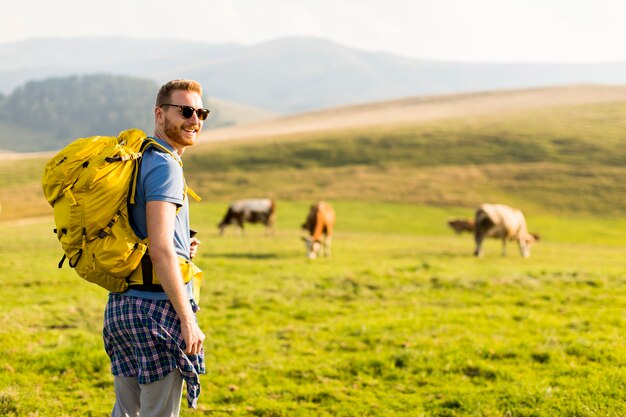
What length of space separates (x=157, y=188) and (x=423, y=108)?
16228cm

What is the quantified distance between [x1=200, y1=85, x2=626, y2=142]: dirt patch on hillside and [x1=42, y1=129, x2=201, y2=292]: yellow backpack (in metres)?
130

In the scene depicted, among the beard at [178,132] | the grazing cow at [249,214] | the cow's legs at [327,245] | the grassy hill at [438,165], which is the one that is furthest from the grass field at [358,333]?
the grassy hill at [438,165]

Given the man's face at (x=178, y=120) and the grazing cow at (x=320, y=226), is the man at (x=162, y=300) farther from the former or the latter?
the grazing cow at (x=320, y=226)

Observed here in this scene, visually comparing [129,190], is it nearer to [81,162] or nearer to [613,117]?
[81,162]

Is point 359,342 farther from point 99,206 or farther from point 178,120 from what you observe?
point 99,206

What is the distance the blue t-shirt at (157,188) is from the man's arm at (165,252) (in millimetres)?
88

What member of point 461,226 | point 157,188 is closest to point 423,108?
point 461,226

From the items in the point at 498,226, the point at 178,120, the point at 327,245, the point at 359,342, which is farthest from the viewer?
the point at 498,226

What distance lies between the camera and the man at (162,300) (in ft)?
13.7

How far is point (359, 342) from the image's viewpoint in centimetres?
1070

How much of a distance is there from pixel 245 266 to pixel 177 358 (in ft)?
56.7

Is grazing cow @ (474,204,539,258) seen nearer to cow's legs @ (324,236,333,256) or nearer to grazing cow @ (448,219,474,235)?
cow's legs @ (324,236,333,256)

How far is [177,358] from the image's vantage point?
4.50 m

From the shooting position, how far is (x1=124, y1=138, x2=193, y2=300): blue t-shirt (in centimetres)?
421
